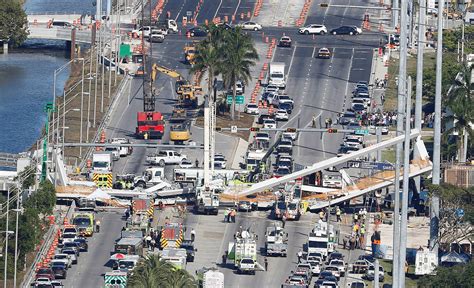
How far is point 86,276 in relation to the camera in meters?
179

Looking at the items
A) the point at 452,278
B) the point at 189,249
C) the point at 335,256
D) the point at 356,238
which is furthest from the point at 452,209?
the point at 452,278

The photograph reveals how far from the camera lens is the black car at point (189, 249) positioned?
185125mm

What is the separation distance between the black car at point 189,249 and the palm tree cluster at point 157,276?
71.8 ft

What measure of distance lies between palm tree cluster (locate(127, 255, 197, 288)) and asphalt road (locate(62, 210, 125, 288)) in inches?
593

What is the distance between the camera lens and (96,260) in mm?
184625

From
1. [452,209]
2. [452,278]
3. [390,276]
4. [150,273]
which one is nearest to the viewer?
[150,273]

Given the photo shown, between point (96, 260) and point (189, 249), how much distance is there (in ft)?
25.4

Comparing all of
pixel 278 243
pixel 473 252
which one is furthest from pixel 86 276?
pixel 473 252

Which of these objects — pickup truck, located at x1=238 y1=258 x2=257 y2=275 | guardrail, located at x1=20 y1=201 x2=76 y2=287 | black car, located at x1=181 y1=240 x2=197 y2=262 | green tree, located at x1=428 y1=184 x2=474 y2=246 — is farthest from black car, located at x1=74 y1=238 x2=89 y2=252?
green tree, located at x1=428 y1=184 x2=474 y2=246

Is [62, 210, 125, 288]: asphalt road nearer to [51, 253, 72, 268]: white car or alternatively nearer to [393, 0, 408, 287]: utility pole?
[51, 253, 72, 268]: white car

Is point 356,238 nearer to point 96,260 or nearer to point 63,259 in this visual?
point 96,260

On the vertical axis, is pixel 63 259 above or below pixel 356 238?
below

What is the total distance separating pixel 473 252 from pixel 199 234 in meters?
23.3

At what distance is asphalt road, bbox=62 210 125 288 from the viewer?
17738 cm
